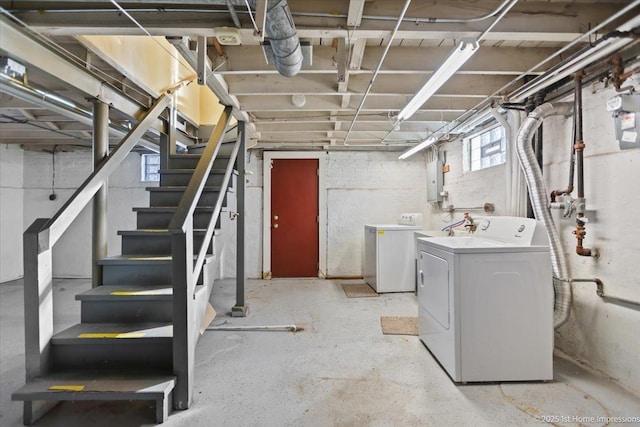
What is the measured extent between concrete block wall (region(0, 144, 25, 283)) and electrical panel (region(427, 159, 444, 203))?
6.94 metres

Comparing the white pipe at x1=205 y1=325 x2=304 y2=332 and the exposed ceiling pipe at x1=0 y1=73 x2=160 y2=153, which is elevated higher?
the exposed ceiling pipe at x1=0 y1=73 x2=160 y2=153

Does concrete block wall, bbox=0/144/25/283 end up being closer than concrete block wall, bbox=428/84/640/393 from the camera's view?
No

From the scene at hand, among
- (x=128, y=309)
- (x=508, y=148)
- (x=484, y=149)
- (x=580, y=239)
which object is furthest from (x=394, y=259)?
(x=128, y=309)

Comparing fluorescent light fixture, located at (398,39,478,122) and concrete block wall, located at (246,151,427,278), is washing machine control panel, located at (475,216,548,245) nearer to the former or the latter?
fluorescent light fixture, located at (398,39,478,122)

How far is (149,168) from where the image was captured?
5.14 metres

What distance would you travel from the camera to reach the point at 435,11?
1.82 m

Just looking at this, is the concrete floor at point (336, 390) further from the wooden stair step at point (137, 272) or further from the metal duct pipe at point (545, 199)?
the wooden stair step at point (137, 272)

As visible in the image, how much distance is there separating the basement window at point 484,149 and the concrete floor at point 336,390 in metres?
2.10

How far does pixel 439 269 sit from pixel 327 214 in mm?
3066

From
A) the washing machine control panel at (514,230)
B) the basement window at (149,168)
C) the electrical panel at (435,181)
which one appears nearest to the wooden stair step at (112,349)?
the washing machine control panel at (514,230)

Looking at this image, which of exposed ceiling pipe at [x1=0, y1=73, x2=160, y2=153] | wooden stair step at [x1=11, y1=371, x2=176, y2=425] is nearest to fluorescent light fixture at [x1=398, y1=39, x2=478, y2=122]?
wooden stair step at [x1=11, y1=371, x2=176, y2=425]

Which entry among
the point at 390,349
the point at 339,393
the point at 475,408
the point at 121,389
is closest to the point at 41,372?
the point at 121,389

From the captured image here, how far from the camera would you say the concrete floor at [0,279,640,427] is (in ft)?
5.53

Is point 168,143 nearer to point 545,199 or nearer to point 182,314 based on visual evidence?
point 182,314
